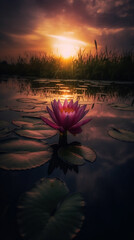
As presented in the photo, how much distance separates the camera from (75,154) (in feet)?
2.79

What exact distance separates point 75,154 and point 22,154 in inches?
11.3

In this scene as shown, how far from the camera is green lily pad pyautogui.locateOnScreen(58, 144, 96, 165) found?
31.2 inches

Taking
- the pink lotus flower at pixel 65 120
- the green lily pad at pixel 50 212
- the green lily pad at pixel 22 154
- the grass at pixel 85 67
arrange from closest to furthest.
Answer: the green lily pad at pixel 50 212
the green lily pad at pixel 22 154
the pink lotus flower at pixel 65 120
the grass at pixel 85 67

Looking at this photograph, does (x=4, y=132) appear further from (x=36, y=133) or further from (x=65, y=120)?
(x=65, y=120)

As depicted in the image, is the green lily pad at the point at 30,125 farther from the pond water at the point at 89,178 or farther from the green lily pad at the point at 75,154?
the green lily pad at the point at 75,154

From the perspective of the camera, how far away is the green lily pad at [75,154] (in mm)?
792

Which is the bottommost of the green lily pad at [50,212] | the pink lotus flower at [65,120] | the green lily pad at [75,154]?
the green lily pad at [50,212]

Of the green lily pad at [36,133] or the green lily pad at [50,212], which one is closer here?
the green lily pad at [50,212]

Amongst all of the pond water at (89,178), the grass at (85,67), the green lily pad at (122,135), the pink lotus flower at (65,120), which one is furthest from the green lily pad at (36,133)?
the grass at (85,67)

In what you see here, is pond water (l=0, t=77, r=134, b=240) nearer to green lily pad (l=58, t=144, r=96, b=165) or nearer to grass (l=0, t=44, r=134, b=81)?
green lily pad (l=58, t=144, r=96, b=165)

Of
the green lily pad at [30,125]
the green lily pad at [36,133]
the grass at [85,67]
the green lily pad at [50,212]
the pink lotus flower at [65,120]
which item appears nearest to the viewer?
the green lily pad at [50,212]

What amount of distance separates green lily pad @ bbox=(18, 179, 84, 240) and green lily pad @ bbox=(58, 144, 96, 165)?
18 centimetres

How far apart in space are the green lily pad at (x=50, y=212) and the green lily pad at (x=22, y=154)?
0.16 meters

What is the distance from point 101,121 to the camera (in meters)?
1.54
